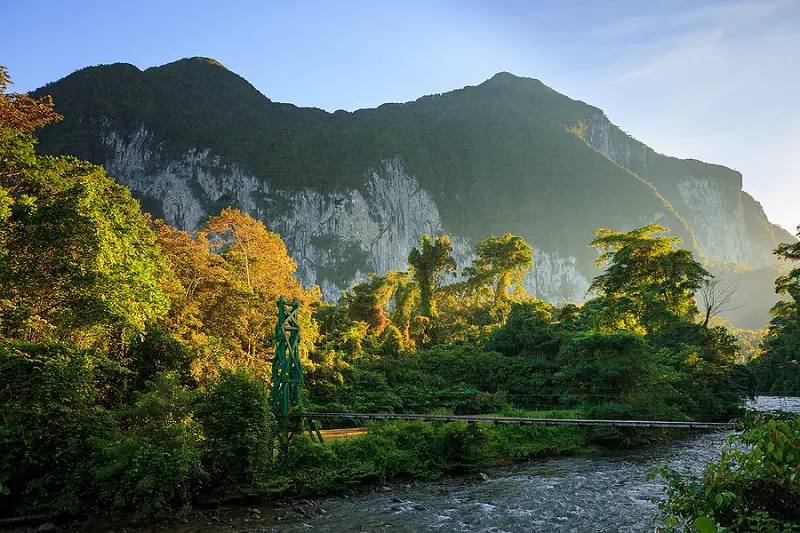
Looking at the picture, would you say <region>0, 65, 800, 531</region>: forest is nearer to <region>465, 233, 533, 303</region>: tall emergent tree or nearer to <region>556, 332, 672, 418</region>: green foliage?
<region>556, 332, 672, 418</region>: green foliage

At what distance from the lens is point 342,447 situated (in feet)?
44.4

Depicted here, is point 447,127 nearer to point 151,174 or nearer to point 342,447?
point 151,174

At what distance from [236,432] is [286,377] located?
324 centimetres

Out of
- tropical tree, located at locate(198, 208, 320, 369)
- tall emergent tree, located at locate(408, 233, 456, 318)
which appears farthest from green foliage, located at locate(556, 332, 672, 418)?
tall emergent tree, located at locate(408, 233, 456, 318)

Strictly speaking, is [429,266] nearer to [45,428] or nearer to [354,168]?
[45,428]

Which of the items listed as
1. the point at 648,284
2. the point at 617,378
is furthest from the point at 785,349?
the point at 617,378

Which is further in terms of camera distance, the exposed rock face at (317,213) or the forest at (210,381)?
the exposed rock face at (317,213)

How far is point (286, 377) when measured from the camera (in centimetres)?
1458

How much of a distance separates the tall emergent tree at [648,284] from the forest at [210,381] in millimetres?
1671

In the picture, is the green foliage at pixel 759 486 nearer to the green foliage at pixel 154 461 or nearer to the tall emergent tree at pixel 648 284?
the green foliage at pixel 154 461

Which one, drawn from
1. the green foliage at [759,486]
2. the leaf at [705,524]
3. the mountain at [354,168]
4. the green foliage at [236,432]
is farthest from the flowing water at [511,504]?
the mountain at [354,168]

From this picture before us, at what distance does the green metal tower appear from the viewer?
13898mm

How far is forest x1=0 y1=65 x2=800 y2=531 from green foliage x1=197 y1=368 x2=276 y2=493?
4 centimetres

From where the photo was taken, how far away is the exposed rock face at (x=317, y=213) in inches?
4215
